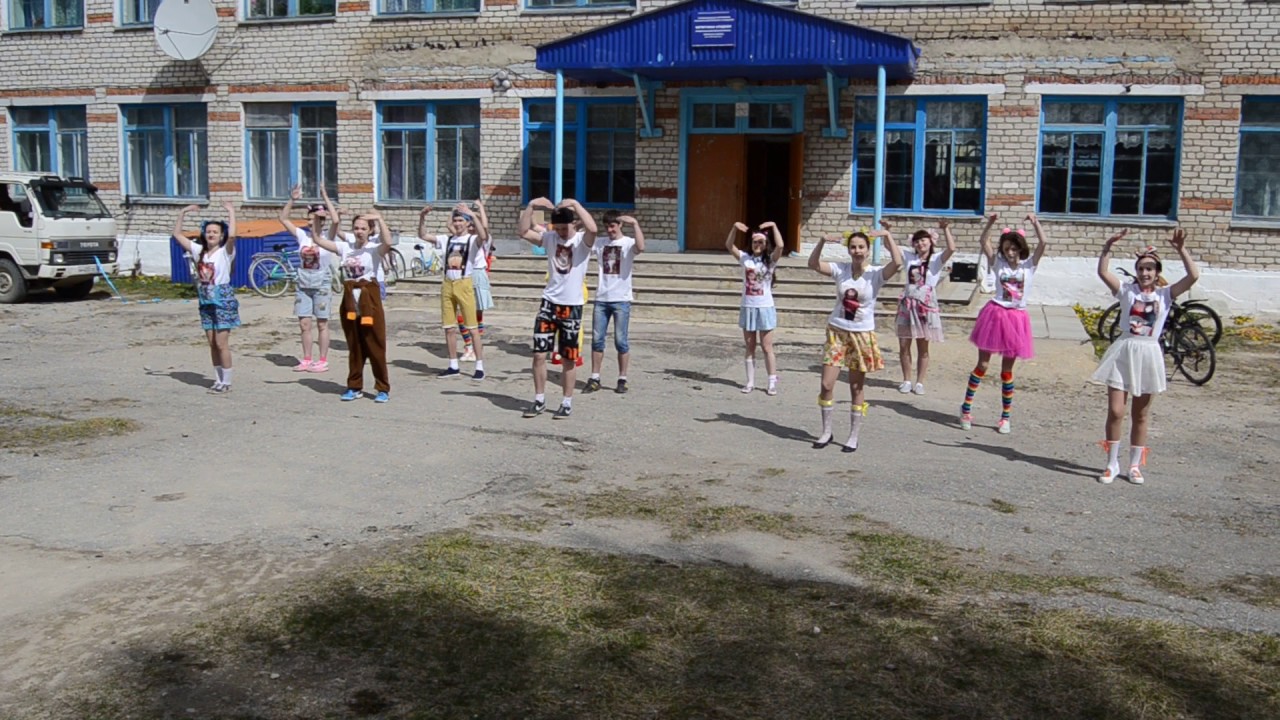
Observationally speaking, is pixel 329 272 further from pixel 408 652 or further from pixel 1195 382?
pixel 1195 382

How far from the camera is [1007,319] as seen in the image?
1032 centimetres

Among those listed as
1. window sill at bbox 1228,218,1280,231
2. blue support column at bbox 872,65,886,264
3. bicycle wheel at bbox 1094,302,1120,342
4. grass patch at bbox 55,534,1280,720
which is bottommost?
grass patch at bbox 55,534,1280,720

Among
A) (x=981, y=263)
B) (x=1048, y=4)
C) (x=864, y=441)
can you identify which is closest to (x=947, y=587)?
(x=864, y=441)

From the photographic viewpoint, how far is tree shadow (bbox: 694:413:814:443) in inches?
396

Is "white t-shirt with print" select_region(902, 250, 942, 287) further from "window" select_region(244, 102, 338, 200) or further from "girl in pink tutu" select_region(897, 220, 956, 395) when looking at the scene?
"window" select_region(244, 102, 338, 200)

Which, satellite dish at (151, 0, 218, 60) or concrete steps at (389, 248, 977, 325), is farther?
satellite dish at (151, 0, 218, 60)

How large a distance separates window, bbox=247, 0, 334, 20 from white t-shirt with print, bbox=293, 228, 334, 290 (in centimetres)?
1112

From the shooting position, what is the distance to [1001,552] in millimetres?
6941

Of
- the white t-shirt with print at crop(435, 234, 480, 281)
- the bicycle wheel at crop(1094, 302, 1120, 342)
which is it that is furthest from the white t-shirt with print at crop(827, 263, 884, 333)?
the bicycle wheel at crop(1094, 302, 1120, 342)

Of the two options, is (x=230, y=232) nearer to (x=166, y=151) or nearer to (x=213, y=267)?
(x=213, y=267)

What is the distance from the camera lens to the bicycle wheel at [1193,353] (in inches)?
512

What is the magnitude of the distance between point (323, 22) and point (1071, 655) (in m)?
20.0

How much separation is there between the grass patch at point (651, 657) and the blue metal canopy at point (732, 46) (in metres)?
12.5

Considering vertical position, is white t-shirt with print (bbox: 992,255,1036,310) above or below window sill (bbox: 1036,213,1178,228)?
below
